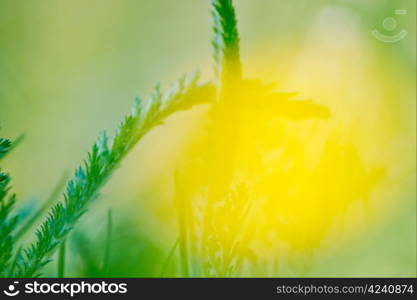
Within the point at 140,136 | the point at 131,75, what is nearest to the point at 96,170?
the point at 140,136

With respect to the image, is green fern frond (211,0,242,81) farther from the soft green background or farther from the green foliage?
the soft green background

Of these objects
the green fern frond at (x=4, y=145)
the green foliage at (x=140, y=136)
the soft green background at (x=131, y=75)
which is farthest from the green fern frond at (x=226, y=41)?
the soft green background at (x=131, y=75)

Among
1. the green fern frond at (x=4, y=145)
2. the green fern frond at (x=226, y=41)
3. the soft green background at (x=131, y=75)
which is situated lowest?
the green fern frond at (x=4, y=145)

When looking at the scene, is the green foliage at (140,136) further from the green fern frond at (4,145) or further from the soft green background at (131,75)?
the soft green background at (131,75)

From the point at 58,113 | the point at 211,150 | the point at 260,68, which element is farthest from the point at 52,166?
the point at 211,150

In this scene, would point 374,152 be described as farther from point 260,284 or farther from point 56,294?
point 56,294
